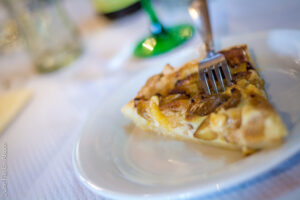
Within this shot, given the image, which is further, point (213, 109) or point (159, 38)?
point (159, 38)

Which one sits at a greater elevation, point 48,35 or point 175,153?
point 48,35

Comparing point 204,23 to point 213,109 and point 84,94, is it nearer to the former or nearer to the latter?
point 213,109

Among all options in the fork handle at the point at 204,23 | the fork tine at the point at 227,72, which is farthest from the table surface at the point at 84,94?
the fork tine at the point at 227,72

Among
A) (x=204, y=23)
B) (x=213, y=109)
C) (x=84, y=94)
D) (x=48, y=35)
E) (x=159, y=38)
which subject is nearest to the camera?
(x=213, y=109)

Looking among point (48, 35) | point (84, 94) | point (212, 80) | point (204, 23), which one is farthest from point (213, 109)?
point (48, 35)

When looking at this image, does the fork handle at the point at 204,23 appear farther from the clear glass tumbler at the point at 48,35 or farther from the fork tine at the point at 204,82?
the clear glass tumbler at the point at 48,35

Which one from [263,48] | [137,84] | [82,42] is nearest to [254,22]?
[263,48]
